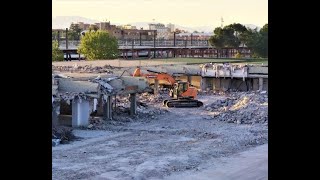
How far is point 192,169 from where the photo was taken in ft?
53.0

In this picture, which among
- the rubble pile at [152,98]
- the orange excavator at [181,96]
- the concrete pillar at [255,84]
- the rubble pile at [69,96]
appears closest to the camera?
the rubble pile at [69,96]

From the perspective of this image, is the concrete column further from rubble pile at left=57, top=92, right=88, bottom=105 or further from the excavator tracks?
rubble pile at left=57, top=92, right=88, bottom=105

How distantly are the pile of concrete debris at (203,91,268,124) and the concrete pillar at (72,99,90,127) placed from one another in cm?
661

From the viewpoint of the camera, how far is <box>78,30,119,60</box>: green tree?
56.2 meters

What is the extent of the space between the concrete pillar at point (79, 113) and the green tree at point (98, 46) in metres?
32.3

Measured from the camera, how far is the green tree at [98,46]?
56156 mm

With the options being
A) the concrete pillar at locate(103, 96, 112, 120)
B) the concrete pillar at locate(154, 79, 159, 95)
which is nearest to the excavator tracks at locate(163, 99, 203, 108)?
the concrete pillar at locate(154, 79, 159, 95)

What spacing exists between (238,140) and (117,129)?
208 inches

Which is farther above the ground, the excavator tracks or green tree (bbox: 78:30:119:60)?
green tree (bbox: 78:30:119:60)

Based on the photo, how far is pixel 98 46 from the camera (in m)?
56.8

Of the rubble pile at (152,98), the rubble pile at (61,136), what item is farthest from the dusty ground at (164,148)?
the rubble pile at (152,98)

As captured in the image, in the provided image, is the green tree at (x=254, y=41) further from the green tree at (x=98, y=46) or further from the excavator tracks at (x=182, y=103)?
the excavator tracks at (x=182, y=103)
